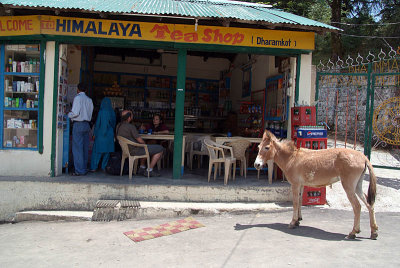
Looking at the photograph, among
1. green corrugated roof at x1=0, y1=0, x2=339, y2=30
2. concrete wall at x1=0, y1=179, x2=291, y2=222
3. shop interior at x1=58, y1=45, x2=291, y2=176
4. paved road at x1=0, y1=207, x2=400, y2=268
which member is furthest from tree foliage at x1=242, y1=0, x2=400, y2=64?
paved road at x1=0, y1=207, x2=400, y2=268

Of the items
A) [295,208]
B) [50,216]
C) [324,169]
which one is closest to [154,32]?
[50,216]

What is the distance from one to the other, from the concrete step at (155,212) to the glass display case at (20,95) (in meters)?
1.50

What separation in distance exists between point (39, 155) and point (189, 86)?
693 centimetres

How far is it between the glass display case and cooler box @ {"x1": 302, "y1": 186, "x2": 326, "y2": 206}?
5268 mm

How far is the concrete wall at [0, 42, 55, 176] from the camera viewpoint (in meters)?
6.37

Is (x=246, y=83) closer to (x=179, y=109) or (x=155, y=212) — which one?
(x=179, y=109)

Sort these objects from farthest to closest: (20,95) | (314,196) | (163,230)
Result: (20,95) → (314,196) → (163,230)

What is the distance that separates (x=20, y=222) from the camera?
5680mm

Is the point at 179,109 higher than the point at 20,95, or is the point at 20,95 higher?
the point at 20,95

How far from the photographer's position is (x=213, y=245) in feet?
14.3

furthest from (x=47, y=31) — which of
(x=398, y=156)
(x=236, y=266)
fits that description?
(x=398, y=156)

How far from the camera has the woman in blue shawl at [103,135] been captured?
6922 millimetres

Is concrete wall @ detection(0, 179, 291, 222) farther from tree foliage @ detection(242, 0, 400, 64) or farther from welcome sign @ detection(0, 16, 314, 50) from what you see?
tree foliage @ detection(242, 0, 400, 64)

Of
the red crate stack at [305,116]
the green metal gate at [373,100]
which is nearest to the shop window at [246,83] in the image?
the green metal gate at [373,100]
